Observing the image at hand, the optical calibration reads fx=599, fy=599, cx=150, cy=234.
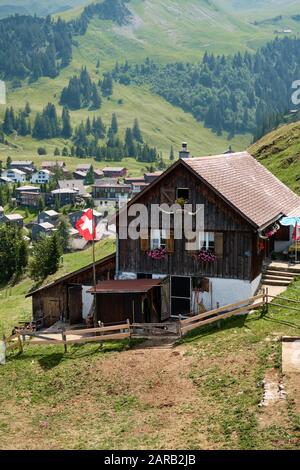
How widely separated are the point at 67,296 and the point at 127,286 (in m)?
5.78

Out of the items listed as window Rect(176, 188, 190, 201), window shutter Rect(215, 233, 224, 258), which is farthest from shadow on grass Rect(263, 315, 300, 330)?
window Rect(176, 188, 190, 201)

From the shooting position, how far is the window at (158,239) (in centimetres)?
3433

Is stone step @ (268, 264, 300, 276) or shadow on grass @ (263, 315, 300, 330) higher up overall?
stone step @ (268, 264, 300, 276)

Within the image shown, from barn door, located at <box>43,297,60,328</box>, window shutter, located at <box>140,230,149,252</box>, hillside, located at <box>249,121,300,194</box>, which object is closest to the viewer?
window shutter, located at <box>140,230,149,252</box>

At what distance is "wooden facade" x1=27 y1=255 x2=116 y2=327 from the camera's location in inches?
1431

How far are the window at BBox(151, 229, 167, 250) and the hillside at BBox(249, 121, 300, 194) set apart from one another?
955 inches

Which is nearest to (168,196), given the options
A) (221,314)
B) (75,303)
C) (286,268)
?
(221,314)

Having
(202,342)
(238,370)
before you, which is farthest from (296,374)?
(202,342)

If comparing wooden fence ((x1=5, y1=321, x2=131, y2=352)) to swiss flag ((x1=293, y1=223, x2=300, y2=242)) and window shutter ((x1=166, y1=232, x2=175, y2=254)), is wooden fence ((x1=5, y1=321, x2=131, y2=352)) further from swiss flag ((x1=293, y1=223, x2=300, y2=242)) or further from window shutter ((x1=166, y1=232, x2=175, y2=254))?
swiss flag ((x1=293, y1=223, x2=300, y2=242))

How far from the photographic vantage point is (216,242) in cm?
3294

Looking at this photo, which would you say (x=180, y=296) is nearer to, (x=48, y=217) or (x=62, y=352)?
(x=62, y=352)
